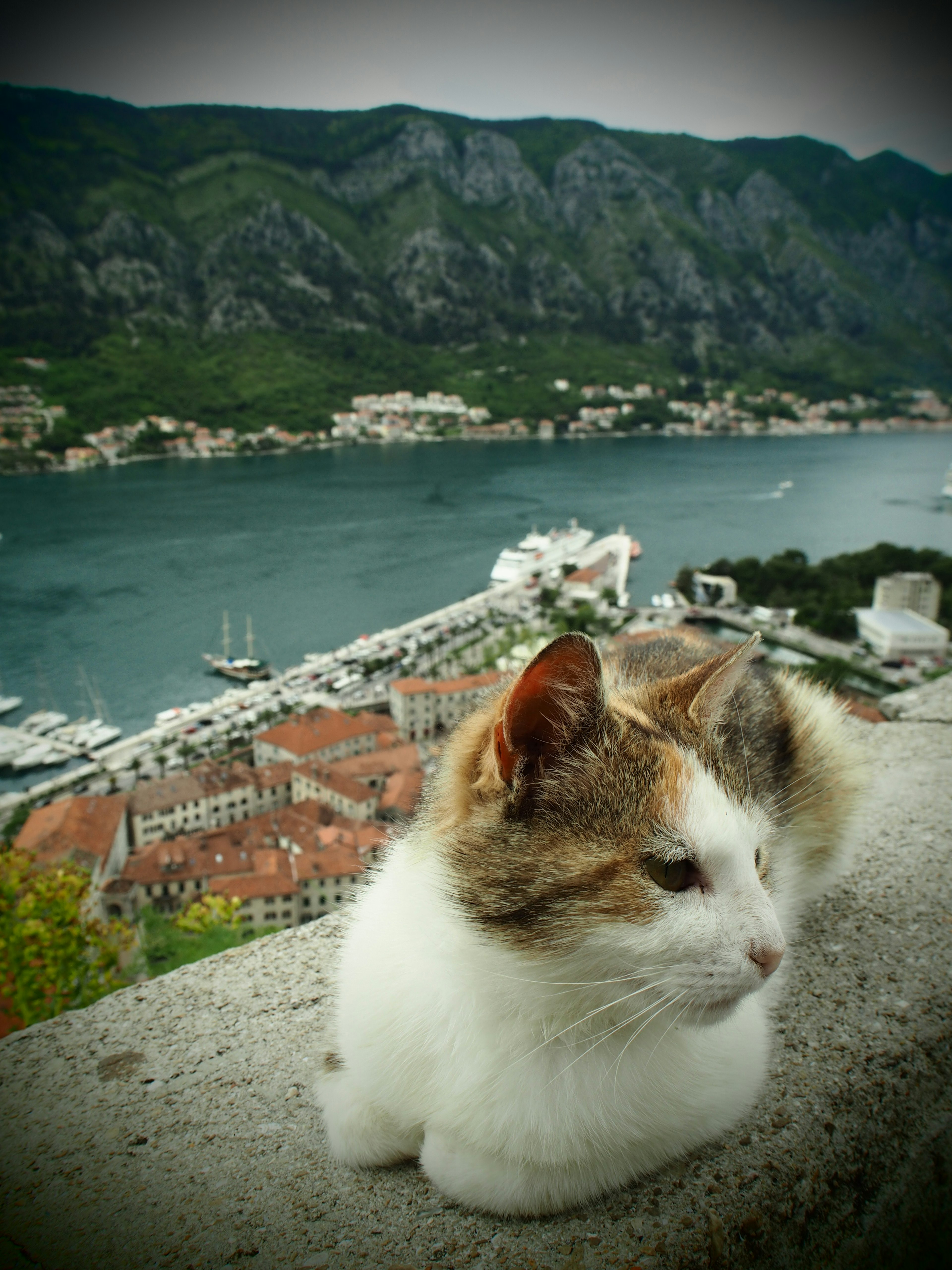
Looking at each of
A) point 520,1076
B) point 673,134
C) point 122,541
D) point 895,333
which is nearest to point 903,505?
point 122,541

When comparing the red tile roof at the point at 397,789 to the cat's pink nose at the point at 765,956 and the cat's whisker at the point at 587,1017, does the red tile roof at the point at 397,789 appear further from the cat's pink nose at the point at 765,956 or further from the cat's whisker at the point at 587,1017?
the cat's pink nose at the point at 765,956

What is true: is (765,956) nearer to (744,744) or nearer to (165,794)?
(744,744)

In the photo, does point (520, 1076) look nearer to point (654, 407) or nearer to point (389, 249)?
point (654, 407)

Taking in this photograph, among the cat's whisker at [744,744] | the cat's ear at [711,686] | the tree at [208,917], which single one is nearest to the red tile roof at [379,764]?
the tree at [208,917]

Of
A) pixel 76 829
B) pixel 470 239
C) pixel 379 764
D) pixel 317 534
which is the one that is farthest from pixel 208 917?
pixel 470 239

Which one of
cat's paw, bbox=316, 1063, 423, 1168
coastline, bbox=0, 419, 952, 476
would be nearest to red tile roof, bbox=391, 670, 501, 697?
cat's paw, bbox=316, 1063, 423, 1168

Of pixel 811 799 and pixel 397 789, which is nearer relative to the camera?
pixel 811 799
